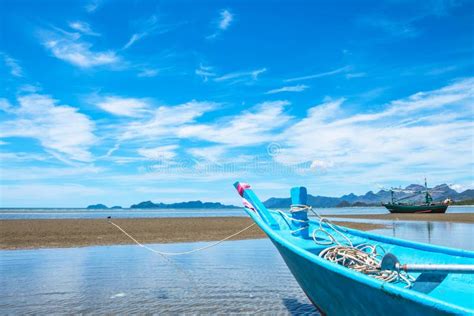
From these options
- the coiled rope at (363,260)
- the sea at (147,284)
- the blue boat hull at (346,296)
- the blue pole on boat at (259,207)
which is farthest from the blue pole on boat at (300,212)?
the blue boat hull at (346,296)

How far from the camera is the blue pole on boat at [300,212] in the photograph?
830 cm

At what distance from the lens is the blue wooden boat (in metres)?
3.60

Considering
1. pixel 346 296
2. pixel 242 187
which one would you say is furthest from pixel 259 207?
pixel 346 296

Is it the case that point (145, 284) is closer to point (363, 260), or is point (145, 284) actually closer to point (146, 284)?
point (146, 284)

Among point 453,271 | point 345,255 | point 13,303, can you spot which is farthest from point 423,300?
point 13,303

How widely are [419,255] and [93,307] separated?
663cm

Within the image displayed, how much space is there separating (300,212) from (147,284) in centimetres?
481

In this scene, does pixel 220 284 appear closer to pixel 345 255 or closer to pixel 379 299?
pixel 345 255

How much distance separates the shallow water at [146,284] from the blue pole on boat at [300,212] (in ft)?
5.24

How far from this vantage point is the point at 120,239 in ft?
69.5

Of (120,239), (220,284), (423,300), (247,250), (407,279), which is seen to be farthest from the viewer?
(120,239)

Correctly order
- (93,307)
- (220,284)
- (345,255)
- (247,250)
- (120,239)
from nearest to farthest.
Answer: (345,255)
(93,307)
(220,284)
(247,250)
(120,239)

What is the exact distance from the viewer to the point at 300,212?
8.58m

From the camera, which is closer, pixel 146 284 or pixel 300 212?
pixel 300 212
